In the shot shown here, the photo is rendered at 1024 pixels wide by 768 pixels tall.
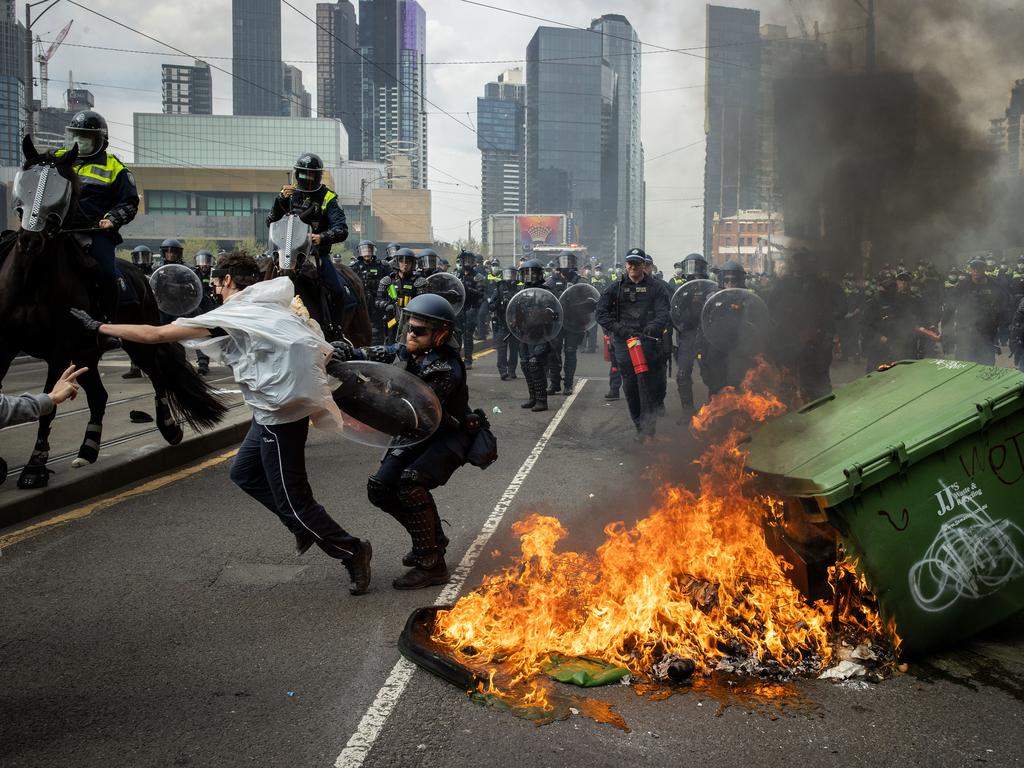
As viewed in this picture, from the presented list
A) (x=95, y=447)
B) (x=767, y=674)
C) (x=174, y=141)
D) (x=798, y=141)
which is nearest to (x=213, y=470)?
(x=95, y=447)

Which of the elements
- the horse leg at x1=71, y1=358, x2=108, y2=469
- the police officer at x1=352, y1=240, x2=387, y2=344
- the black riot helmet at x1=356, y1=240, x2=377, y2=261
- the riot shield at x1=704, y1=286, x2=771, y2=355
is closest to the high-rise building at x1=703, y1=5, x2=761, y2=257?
the riot shield at x1=704, y1=286, x2=771, y2=355

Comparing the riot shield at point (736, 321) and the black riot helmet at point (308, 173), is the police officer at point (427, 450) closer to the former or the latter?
the black riot helmet at point (308, 173)

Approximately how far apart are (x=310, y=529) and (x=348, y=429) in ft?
1.91

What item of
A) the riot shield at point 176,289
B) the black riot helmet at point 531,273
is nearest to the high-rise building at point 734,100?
the black riot helmet at point 531,273

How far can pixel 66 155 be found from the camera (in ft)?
23.6

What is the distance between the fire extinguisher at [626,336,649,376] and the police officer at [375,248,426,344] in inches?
186

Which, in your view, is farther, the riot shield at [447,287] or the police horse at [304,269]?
the riot shield at [447,287]

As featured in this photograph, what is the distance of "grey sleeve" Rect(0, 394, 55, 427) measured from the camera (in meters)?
3.86

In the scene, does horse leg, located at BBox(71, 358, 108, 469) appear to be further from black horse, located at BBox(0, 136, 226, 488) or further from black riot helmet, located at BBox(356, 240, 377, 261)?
black riot helmet, located at BBox(356, 240, 377, 261)

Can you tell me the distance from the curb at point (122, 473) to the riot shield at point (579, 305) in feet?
19.1

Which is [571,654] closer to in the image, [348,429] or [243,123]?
[348,429]

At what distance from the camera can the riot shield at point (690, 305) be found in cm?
1314

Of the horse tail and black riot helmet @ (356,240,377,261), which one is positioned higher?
black riot helmet @ (356,240,377,261)

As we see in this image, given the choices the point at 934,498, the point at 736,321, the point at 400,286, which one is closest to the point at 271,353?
the point at 934,498
